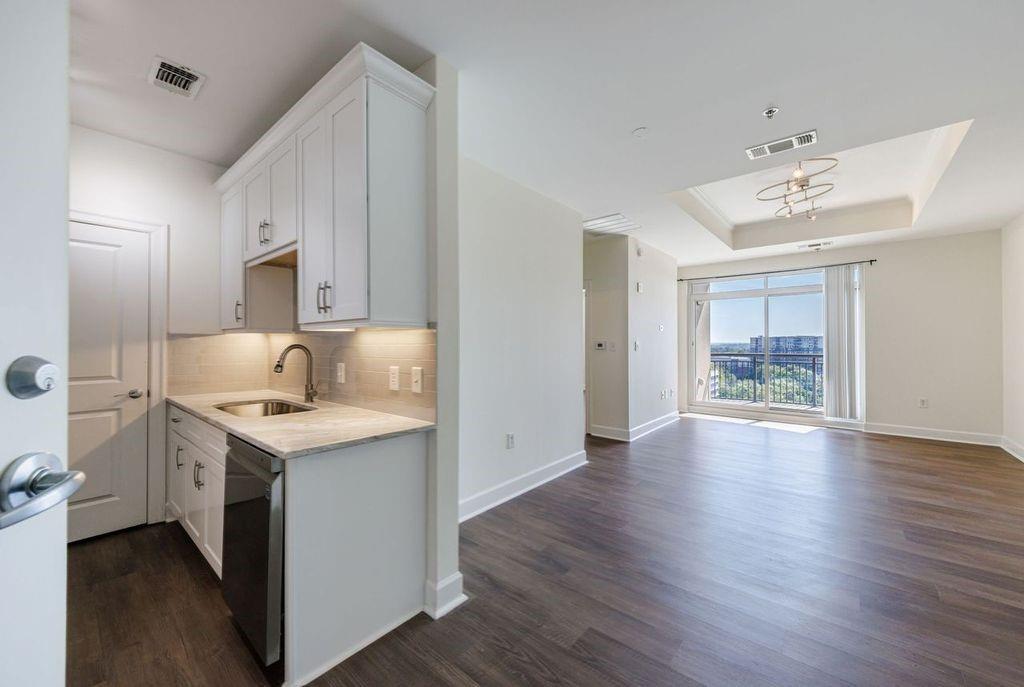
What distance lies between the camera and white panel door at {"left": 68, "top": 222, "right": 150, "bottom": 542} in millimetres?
2674

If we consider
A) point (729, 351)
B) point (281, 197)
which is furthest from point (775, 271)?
point (281, 197)

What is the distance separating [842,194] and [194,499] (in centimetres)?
687

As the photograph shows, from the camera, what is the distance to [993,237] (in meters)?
5.13

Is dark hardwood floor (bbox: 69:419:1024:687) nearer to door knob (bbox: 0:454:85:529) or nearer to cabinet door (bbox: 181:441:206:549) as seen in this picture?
cabinet door (bbox: 181:441:206:549)

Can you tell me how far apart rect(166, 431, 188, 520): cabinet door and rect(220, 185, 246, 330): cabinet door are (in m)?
0.86

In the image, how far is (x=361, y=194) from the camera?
1.82 meters

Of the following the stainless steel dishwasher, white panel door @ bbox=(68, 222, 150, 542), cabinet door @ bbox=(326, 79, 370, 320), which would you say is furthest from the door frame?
cabinet door @ bbox=(326, 79, 370, 320)

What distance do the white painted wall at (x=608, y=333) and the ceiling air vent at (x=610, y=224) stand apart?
0.40 m

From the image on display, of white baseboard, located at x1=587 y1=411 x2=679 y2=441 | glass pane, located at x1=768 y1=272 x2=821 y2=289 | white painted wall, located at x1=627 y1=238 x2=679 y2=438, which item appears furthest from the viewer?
glass pane, located at x1=768 y1=272 x2=821 y2=289

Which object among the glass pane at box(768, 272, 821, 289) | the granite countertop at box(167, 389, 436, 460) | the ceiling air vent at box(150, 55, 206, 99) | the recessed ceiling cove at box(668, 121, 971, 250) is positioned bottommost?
the granite countertop at box(167, 389, 436, 460)

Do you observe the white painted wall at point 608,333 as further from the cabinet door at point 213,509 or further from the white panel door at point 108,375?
the white panel door at point 108,375

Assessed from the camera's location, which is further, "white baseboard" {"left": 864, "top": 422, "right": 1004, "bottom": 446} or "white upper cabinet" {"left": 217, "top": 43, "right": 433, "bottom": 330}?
"white baseboard" {"left": 864, "top": 422, "right": 1004, "bottom": 446}

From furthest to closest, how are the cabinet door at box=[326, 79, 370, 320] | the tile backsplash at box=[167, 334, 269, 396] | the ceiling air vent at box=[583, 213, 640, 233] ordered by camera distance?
the ceiling air vent at box=[583, 213, 640, 233] < the tile backsplash at box=[167, 334, 269, 396] < the cabinet door at box=[326, 79, 370, 320]

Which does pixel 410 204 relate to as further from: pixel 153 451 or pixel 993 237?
pixel 993 237
